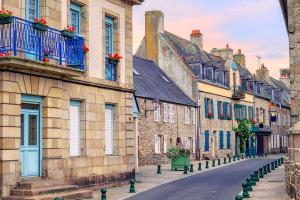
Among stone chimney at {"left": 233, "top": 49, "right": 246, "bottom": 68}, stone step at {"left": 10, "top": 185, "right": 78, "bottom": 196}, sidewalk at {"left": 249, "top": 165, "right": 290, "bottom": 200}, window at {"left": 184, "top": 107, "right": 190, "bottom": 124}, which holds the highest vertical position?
stone chimney at {"left": 233, "top": 49, "right": 246, "bottom": 68}

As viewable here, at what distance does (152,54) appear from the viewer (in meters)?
43.5

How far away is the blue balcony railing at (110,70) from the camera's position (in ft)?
66.0

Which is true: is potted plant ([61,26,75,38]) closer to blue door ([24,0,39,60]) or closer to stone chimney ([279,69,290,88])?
blue door ([24,0,39,60])

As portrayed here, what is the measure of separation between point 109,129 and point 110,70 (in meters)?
2.33

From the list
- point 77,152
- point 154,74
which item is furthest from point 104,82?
point 154,74

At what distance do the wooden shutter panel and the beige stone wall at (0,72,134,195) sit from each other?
0.76 ft

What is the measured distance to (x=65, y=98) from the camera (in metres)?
17.3

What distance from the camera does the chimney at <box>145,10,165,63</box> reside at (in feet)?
141

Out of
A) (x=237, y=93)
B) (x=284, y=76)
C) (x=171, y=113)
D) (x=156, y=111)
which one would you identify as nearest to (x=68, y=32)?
(x=156, y=111)

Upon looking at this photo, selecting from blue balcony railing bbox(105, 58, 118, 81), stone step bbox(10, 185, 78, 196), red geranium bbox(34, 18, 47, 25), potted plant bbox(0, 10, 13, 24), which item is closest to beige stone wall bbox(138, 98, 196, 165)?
blue balcony railing bbox(105, 58, 118, 81)

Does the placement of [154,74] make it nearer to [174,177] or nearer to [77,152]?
[174,177]

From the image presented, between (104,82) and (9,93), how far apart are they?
5.49 meters

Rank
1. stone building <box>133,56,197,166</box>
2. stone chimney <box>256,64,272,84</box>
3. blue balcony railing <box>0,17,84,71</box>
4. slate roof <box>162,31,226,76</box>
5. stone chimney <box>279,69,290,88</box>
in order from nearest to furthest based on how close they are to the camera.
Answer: blue balcony railing <box>0,17,84,71</box>
stone building <box>133,56,197,166</box>
slate roof <box>162,31,226,76</box>
stone chimney <box>256,64,272,84</box>
stone chimney <box>279,69,290,88</box>

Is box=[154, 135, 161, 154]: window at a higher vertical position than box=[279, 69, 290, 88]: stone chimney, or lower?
lower
